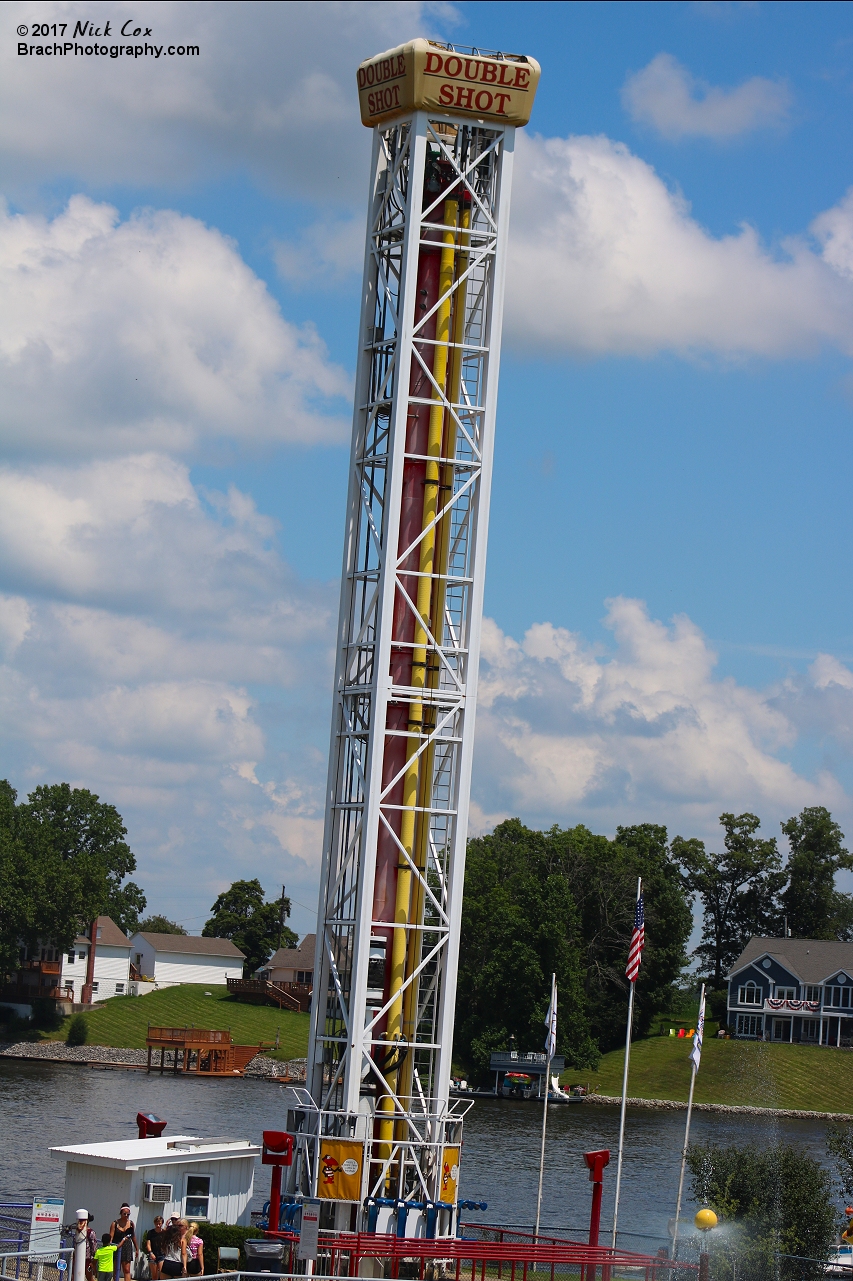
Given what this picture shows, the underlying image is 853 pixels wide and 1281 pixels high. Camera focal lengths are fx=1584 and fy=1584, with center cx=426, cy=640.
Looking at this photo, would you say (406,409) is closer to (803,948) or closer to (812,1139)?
(812,1139)

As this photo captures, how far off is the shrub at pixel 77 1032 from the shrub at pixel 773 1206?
284 ft

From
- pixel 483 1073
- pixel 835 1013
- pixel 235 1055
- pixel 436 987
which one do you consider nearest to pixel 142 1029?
pixel 235 1055

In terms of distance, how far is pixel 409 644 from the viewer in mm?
33031

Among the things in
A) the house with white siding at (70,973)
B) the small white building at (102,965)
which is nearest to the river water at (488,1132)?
the house with white siding at (70,973)

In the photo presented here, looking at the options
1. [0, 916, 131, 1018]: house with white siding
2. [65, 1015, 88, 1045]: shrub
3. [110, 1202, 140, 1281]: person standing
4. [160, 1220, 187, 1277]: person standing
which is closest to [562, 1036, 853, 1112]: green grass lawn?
[65, 1015, 88, 1045]: shrub

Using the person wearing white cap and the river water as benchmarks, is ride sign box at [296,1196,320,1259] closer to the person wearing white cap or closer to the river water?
the person wearing white cap

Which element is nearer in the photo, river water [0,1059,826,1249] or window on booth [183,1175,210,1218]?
window on booth [183,1175,210,1218]

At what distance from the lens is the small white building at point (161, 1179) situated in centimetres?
3011

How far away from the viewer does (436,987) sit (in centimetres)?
3325

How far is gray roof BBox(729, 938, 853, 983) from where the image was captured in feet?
412

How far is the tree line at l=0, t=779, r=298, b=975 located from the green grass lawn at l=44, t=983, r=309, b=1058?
6.84 meters

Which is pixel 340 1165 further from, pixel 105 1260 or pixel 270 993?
pixel 270 993

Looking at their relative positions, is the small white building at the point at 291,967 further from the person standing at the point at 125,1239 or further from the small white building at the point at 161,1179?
the person standing at the point at 125,1239

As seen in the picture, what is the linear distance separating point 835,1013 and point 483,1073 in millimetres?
30798
